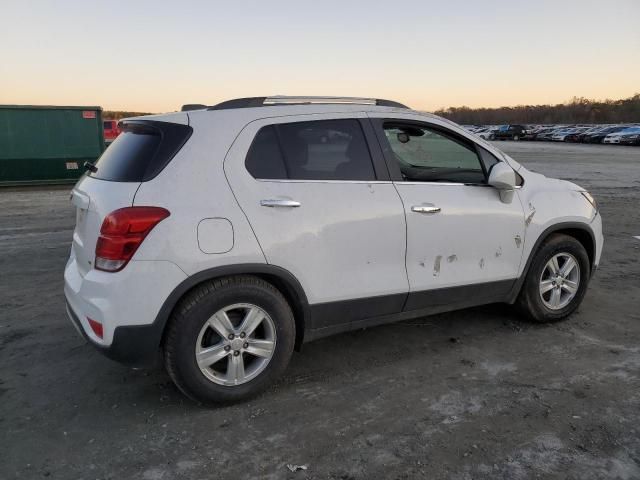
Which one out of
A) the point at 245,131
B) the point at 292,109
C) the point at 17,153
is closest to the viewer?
the point at 245,131

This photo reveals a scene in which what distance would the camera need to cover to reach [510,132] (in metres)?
57.2

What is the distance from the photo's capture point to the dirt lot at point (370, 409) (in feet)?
8.86

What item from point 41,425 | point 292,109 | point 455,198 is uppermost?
point 292,109

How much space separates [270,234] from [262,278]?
29cm

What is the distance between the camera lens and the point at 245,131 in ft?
10.7

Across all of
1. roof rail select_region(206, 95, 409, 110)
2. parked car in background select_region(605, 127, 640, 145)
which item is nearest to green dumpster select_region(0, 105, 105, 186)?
roof rail select_region(206, 95, 409, 110)

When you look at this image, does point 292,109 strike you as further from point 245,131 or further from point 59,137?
point 59,137

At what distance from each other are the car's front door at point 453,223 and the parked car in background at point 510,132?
57.1 m

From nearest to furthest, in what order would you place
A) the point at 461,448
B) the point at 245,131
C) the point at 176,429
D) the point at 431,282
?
the point at 461,448 → the point at 176,429 → the point at 245,131 → the point at 431,282

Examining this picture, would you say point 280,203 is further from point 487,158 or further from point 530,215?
point 530,215

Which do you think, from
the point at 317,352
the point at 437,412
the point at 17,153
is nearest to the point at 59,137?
the point at 17,153

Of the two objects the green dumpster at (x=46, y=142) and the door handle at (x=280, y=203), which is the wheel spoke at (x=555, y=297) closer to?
the door handle at (x=280, y=203)

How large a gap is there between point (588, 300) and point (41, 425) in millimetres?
4656

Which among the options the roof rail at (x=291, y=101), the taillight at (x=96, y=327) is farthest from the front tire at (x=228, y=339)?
the roof rail at (x=291, y=101)
